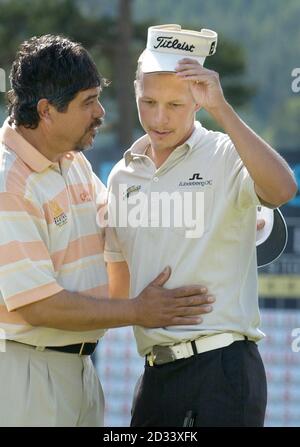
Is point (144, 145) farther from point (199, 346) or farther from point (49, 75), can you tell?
point (199, 346)

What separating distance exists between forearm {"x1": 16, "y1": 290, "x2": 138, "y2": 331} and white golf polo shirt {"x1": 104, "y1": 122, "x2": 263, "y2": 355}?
12 cm

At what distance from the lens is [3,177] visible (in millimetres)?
4711

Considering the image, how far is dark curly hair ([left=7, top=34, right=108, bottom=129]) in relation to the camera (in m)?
4.82

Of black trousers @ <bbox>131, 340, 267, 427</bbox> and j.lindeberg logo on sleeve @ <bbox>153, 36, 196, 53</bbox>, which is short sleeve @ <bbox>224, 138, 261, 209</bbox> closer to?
j.lindeberg logo on sleeve @ <bbox>153, 36, 196, 53</bbox>

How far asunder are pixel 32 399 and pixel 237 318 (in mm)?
824

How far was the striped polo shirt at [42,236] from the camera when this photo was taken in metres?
4.69

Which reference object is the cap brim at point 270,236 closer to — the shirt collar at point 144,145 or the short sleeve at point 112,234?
the shirt collar at point 144,145

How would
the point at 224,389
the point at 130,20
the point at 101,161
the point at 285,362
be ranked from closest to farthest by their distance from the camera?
the point at 224,389 < the point at 101,161 < the point at 285,362 < the point at 130,20

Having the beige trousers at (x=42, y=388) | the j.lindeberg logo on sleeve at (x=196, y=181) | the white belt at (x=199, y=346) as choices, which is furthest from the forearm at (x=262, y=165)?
the beige trousers at (x=42, y=388)

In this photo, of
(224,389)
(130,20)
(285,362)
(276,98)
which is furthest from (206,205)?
(276,98)

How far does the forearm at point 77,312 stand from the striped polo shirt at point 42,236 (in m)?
0.04

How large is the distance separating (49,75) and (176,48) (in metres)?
0.48
